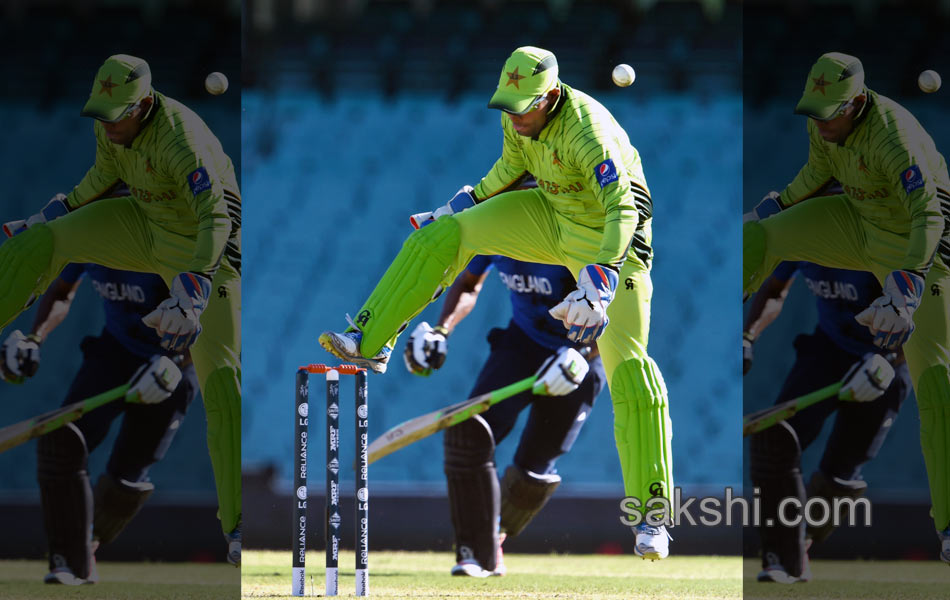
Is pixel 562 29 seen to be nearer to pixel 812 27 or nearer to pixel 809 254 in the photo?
pixel 812 27

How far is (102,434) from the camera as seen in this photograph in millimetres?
4418

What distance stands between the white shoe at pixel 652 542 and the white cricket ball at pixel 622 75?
5.44 ft

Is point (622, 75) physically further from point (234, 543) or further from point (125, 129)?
point (234, 543)

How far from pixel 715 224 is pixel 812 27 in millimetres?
815

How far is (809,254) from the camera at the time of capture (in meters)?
4.65

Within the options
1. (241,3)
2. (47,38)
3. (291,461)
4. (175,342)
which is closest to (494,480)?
(291,461)

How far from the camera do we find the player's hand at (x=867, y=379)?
4.58 metres

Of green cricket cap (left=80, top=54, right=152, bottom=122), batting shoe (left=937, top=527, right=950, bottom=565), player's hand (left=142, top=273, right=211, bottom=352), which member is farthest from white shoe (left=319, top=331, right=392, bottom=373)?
batting shoe (left=937, top=527, right=950, bottom=565)

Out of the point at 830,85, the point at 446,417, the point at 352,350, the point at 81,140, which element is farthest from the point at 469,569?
the point at 830,85

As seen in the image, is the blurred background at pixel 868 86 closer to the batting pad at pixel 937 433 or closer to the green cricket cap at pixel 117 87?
the batting pad at pixel 937 433

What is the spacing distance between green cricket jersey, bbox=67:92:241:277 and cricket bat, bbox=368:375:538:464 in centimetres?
94

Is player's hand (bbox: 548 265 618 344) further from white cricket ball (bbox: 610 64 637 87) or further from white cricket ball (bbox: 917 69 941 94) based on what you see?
white cricket ball (bbox: 917 69 941 94)

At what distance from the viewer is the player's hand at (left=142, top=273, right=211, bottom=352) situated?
4336 mm

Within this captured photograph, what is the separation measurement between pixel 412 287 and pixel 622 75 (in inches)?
44.5
